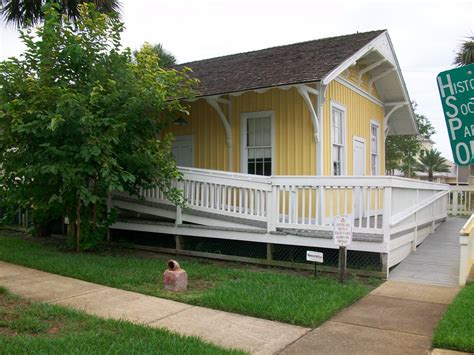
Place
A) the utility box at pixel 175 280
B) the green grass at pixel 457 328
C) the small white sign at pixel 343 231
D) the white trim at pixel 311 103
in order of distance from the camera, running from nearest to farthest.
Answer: the green grass at pixel 457 328 < the utility box at pixel 175 280 < the small white sign at pixel 343 231 < the white trim at pixel 311 103

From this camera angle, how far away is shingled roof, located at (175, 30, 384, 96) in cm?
932

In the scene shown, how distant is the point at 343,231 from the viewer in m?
6.84

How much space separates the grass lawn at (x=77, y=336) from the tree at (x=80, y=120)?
321cm

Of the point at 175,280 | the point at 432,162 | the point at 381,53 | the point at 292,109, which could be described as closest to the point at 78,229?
the point at 175,280

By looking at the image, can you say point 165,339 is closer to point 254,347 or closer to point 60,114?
point 254,347

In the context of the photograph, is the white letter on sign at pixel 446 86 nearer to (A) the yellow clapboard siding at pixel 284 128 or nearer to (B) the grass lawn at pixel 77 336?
(B) the grass lawn at pixel 77 336

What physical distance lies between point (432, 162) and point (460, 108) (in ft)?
190

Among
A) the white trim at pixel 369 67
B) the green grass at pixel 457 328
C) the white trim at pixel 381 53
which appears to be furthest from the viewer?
the white trim at pixel 369 67

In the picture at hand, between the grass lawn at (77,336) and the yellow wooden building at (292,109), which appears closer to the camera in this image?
the grass lawn at (77,336)

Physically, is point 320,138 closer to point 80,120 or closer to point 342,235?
point 342,235

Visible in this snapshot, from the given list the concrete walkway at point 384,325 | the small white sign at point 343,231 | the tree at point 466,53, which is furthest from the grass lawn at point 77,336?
the tree at point 466,53

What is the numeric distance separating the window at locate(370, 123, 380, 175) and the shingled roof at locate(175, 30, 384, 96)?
3295mm

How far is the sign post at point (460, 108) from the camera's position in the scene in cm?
346

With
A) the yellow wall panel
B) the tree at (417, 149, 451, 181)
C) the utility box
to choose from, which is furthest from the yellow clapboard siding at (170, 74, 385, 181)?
the tree at (417, 149, 451, 181)
